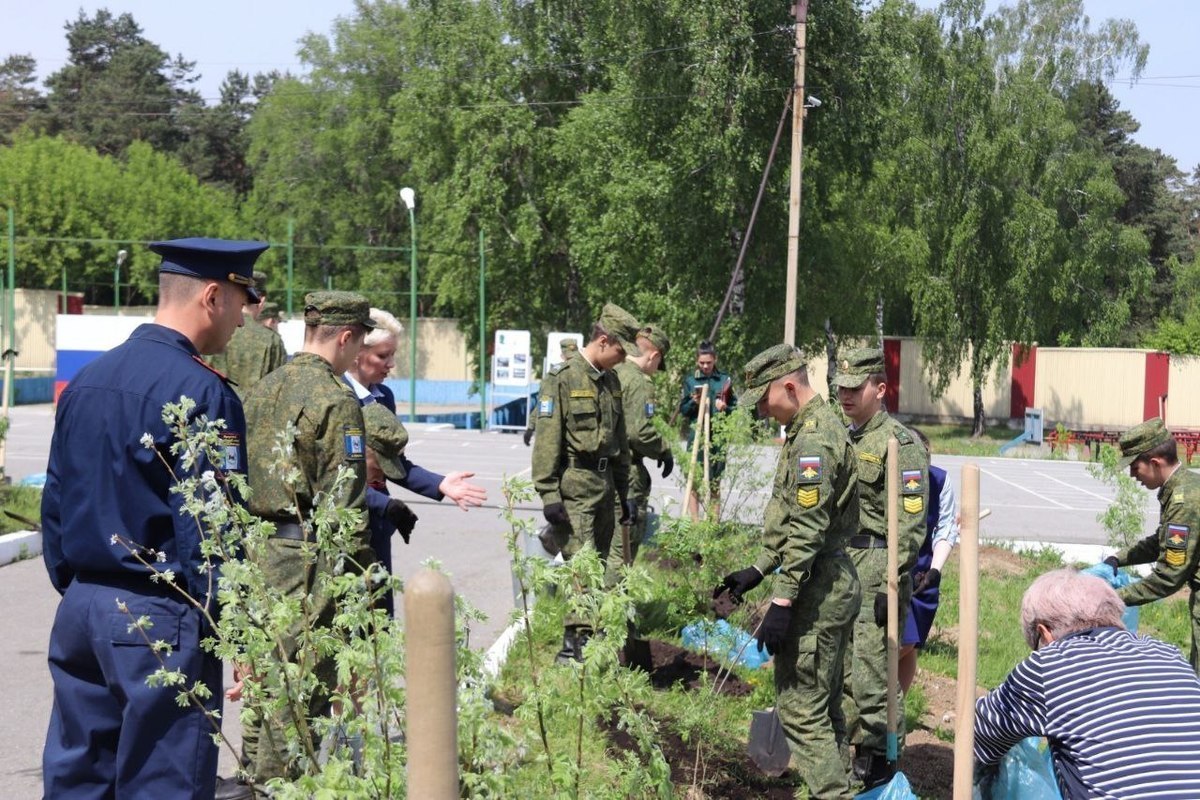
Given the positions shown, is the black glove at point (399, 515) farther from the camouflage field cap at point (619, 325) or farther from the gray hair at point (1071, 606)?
the gray hair at point (1071, 606)

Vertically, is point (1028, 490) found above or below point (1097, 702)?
below

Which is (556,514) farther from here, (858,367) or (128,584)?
(128,584)

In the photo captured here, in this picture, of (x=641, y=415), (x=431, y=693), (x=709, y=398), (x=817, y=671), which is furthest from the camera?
(x=709, y=398)

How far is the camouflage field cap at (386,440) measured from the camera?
213 inches

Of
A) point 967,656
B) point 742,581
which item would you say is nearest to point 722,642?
point 742,581

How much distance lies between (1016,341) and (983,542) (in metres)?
24.1

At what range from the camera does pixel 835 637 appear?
496 cm

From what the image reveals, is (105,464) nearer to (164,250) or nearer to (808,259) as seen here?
(164,250)

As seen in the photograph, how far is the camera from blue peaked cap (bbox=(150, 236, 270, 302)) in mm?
3209

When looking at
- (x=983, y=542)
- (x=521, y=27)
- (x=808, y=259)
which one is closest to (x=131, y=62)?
(x=521, y=27)

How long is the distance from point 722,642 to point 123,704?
11.7 ft

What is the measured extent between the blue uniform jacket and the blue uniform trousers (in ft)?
0.26

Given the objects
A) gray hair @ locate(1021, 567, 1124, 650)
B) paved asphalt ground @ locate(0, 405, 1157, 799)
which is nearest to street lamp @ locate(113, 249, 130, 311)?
paved asphalt ground @ locate(0, 405, 1157, 799)

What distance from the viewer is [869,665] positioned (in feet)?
18.8
